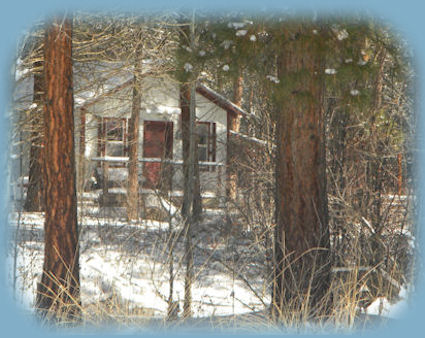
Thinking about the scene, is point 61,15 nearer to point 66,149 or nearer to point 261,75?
point 66,149

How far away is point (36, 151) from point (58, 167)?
300 inches

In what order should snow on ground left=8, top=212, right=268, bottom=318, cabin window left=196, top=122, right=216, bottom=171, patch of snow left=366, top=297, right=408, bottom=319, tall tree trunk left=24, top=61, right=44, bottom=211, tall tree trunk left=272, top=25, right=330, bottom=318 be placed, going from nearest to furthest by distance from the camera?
patch of snow left=366, top=297, right=408, bottom=319, tall tree trunk left=272, top=25, right=330, bottom=318, snow on ground left=8, top=212, right=268, bottom=318, tall tree trunk left=24, top=61, right=44, bottom=211, cabin window left=196, top=122, right=216, bottom=171

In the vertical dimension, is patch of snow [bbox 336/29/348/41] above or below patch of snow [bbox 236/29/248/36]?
below

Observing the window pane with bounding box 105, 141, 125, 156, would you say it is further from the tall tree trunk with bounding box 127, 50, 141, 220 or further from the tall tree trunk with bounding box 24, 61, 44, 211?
the tall tree trunk with bounding box 24, 61, 44, 211

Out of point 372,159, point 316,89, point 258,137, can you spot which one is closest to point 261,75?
point 316,89

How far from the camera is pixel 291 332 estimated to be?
5.32m

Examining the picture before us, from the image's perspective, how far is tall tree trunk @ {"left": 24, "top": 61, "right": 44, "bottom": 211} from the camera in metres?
12.1

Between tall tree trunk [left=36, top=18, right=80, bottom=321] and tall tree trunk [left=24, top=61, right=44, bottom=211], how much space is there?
4.44m

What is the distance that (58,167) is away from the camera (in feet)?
22.7

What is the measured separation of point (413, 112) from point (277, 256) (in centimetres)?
335

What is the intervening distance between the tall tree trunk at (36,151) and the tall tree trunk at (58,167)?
4.44 meters

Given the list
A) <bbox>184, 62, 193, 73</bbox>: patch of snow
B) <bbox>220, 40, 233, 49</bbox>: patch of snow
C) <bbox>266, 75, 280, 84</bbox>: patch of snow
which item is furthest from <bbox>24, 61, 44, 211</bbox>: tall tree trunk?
<bbox>266, 75, 280, 84</bbox>: patch of snow

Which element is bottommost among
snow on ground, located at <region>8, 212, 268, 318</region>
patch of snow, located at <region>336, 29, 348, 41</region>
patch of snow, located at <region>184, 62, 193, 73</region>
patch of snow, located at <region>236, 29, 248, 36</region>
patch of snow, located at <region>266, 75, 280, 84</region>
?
snow on ground, located at <region>8, 212, 268, 318</region>

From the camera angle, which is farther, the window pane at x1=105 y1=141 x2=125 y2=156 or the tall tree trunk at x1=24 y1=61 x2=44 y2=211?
the window pane at x1=105 y1=141 x2=125 y2=156
